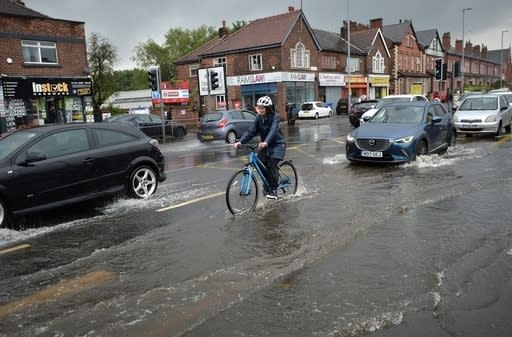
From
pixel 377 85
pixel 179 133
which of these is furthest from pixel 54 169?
pixel 377 85

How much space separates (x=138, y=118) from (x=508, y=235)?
21588 mm

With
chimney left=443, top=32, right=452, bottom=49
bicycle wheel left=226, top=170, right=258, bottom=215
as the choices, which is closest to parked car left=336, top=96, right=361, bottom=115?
bicycle wheel left=226, top=170, right=258, bottom=215

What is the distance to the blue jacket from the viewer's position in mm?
7723

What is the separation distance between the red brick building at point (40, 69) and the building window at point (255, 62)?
1813 centimetres

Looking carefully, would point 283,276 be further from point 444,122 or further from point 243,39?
point 243,39

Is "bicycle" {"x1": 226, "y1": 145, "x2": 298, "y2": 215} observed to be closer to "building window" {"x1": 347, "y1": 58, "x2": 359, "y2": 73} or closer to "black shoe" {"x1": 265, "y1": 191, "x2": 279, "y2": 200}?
"black shoe" {"x1": 265, "y1": 191, "x2": 279, "y2": 200}

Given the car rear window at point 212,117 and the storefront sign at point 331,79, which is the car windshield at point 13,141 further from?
the storefront sign at point 331,79

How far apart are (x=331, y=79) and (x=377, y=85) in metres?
10.5

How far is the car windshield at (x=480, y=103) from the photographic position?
18.8 meters

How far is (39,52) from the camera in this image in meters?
27.3

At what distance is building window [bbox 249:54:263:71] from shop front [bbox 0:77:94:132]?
18560 millimetres

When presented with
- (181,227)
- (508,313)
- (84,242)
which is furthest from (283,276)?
(84,242)

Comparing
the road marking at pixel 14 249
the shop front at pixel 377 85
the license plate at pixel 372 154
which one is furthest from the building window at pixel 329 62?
the road marking at pixel 14 249

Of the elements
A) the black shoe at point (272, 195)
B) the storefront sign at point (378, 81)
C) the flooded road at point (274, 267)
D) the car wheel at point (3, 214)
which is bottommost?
the flooded road at point (274, 267)
